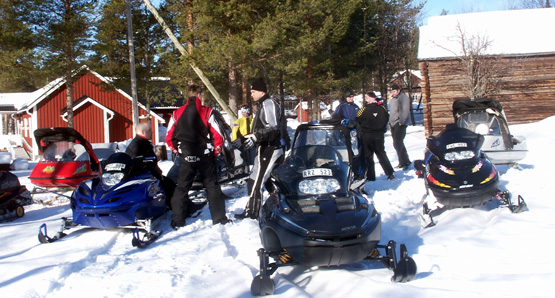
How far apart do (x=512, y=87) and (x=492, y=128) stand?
1350 cm

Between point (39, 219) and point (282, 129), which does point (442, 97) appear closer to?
point (282, 129)

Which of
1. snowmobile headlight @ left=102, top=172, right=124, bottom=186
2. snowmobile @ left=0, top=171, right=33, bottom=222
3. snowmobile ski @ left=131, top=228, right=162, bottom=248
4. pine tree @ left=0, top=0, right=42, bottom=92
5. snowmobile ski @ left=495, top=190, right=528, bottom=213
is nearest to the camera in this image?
snowmobile ski @ left=131, top=228, right=162, bottom=248

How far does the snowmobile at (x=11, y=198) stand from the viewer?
282 inches

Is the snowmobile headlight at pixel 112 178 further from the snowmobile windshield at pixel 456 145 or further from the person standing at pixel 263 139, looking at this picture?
the snowmobile windshield at pixel 456 145

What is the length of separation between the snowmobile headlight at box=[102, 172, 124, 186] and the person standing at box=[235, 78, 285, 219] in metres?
1.69

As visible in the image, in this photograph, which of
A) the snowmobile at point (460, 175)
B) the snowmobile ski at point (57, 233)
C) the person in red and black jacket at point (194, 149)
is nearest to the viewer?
the snowmobile ski at point (57, 233)

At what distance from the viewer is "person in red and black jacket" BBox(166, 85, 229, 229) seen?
6.09 metres

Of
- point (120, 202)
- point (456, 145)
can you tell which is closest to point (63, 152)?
point (120, 202)

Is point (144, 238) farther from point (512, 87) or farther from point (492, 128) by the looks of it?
point (512, 87)

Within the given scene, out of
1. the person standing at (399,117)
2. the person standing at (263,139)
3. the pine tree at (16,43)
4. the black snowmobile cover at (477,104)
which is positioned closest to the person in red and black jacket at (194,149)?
the person standing at (263,139)

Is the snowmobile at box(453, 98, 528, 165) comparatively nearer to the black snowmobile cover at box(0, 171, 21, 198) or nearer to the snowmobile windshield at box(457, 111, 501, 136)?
the snowmobile windshield at box(457, 111, 501, 136)

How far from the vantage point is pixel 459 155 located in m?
6.60

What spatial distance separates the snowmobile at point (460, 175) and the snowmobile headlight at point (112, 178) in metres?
4.07

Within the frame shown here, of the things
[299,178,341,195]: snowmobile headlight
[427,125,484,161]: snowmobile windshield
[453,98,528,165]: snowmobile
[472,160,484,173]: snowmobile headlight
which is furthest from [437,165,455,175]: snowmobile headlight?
[453,98,528,165]: snowmobile
